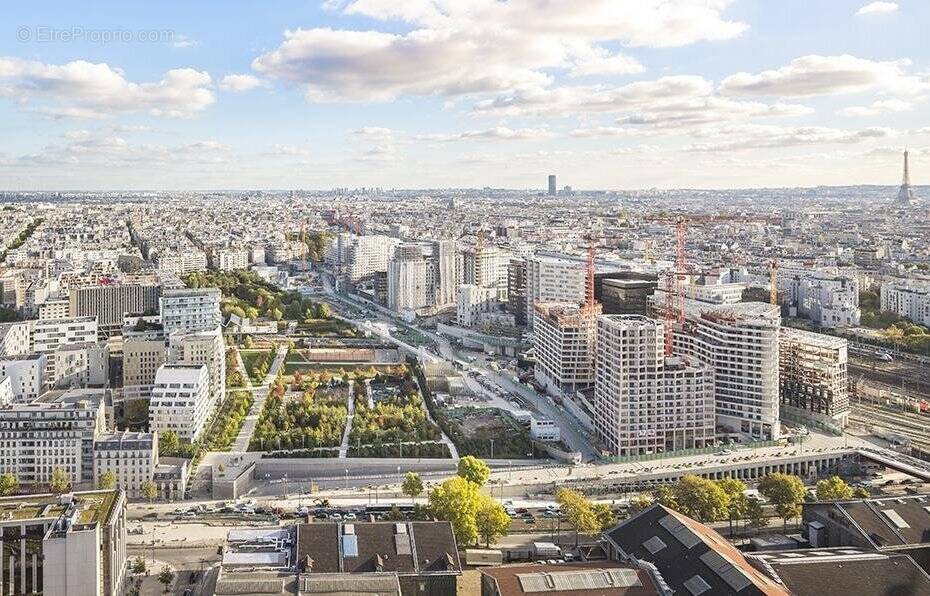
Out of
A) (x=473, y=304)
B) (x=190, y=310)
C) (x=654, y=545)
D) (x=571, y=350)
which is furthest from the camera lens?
(x=473, y=304)

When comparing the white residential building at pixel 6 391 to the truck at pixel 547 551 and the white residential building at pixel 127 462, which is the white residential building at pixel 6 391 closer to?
the white residential building at pixel 127 462

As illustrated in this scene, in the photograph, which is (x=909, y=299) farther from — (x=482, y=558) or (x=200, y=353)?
(x=482, y=558)

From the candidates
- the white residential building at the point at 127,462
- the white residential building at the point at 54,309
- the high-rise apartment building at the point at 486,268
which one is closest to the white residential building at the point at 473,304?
the high-rise apartment building at the point at 486,268

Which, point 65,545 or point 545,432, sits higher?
point 65,545

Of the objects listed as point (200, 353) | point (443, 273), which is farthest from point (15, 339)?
point (443, 273)

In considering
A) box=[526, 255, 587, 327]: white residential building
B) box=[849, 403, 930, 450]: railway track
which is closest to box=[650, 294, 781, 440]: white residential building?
box=[849, 403, 930, 450]: railway track

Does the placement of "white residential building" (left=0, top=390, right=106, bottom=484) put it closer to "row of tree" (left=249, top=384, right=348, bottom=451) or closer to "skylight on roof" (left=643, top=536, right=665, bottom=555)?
"row of tree" (left=249, top=384, right=348, bottom=451)

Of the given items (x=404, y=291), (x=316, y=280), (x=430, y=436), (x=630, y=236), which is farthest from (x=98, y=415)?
(x=630, y=236)

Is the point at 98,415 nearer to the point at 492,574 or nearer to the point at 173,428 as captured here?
the point at 173,428
